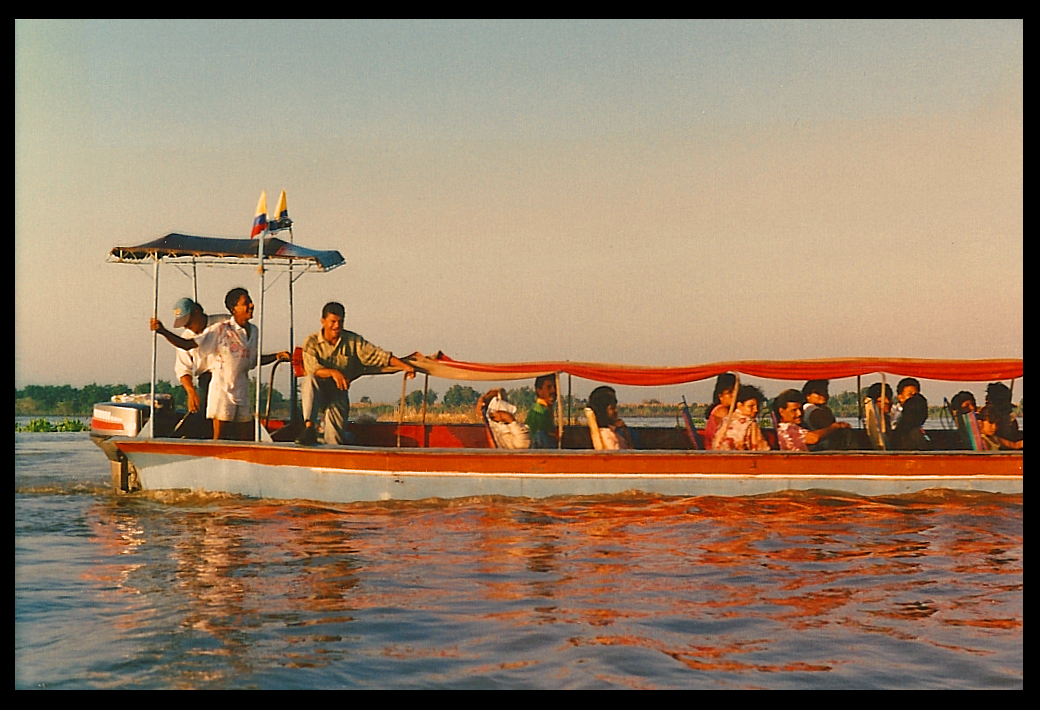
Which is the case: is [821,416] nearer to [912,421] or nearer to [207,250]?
[912,421]

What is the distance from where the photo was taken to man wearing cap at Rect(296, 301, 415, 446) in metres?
14.9

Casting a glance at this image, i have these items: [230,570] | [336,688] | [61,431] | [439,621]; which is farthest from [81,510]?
[61,431]

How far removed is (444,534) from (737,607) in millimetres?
4411

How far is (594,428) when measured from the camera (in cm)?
1477

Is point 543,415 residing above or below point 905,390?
below

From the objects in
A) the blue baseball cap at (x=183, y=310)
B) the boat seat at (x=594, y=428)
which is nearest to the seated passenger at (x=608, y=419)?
the boat seat at (x=594, y=428)

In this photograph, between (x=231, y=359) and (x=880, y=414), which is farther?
(x=880, y=414)

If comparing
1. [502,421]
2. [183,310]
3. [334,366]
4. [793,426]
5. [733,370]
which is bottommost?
[793,426]

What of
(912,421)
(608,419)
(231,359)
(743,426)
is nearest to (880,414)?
(912,421)

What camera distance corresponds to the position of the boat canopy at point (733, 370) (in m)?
14.9

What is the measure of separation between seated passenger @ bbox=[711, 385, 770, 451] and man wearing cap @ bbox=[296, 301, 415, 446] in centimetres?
439

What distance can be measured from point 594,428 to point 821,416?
3.21 meters

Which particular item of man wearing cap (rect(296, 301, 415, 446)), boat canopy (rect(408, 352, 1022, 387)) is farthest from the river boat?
man wearing cap (rect(296, 301, 415, 446))

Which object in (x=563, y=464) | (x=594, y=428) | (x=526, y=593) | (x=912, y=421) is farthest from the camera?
(x=912, y=421)
